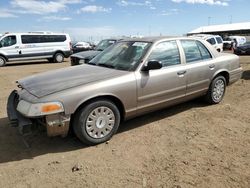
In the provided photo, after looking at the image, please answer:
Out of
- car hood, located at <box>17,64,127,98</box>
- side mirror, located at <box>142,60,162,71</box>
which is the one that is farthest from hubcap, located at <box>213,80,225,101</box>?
car hood, located at <box>17,64,127,98</box>

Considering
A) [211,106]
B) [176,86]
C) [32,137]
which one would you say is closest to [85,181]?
[32,137]

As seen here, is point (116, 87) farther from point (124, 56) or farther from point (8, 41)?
point (8, 41)

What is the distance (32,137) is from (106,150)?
1369 mm

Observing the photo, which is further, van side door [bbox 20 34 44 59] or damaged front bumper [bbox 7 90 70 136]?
van side door [bbox 20 34 44 59]

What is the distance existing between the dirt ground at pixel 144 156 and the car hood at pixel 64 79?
2.95 ft

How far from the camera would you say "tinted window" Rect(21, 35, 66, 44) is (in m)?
18.0

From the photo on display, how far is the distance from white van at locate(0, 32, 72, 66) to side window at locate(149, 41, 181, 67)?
1477 centimetres

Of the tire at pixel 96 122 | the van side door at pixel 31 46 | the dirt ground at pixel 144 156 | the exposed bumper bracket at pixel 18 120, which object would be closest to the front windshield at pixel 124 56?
the tire at pixel 96 122

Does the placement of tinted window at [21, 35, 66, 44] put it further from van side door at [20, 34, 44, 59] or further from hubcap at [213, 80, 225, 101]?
hubcap at [213, 80, 225, 101]

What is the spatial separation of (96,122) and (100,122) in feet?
0.23

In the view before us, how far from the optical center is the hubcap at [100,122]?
4133 millimetres

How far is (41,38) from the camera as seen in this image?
18.6m

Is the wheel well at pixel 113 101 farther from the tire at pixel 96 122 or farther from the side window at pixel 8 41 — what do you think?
the side window at pixel 8 41

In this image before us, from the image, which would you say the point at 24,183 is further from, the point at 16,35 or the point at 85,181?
the point at 16,35
